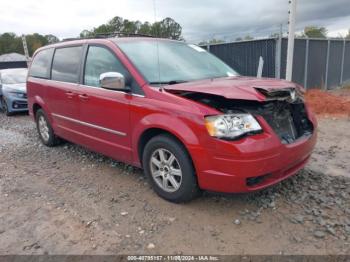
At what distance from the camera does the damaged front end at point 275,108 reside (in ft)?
10.4

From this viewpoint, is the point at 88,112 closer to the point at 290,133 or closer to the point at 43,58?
the point at 43,58

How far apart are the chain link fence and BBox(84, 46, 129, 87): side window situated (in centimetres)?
777

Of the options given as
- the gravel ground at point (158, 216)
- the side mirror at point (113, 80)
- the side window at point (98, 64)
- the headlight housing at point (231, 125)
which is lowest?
the gravel ground at point (158, 216)

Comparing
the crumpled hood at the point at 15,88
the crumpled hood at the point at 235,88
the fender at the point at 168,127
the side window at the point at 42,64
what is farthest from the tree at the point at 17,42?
the crumpled hood at the point at 235,88

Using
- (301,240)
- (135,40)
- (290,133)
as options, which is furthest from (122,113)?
(301,240)

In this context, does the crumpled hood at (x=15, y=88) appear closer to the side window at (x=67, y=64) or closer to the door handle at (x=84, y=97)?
the side window at (x=67, y=64)

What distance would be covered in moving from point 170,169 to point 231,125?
2.82 feet

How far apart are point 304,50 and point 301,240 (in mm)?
10991

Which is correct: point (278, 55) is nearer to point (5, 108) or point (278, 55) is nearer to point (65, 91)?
point (65, 91)

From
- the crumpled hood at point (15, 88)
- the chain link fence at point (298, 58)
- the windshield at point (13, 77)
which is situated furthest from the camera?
the chain link fence at point (298, 58)

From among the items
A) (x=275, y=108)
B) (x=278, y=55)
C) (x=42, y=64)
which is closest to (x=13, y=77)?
(x=42, y=64)

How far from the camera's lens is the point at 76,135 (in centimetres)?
489

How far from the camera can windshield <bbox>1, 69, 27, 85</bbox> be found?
33.8 ft

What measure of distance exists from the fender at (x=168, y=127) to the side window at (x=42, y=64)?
2668 mm
